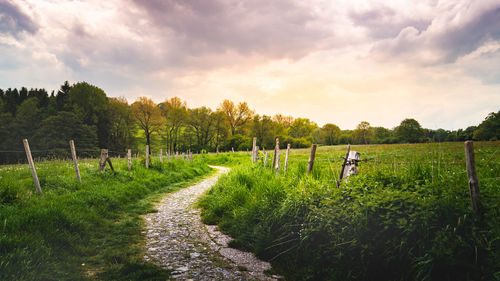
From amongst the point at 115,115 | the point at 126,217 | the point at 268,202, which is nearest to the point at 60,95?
the point at 115,115

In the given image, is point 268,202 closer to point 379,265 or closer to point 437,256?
point 379,265

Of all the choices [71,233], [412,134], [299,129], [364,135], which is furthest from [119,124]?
[412,134]

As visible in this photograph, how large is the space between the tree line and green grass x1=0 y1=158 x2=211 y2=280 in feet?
60.0

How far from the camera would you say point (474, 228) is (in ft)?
10.7

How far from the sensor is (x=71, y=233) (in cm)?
570

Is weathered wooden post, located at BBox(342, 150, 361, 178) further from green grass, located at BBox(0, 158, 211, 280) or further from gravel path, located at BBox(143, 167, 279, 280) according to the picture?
green grass, located at BBox(0, 158, 211, 280)

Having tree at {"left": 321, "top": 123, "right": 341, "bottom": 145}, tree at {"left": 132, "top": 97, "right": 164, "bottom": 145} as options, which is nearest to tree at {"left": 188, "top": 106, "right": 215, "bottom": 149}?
tree at {"left": 132, "top": 97, "right": 164, "bottom": 145}

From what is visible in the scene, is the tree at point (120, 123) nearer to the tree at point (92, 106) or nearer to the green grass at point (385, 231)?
the tree at point (92, 106)

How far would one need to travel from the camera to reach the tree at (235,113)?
224 ft

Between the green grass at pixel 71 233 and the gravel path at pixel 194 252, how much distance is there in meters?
0.32

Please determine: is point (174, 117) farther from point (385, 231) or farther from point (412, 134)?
point (385, 231)

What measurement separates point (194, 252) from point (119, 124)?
5691cm

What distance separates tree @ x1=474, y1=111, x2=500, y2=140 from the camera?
20.9ft

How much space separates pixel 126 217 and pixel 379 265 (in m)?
7.48
